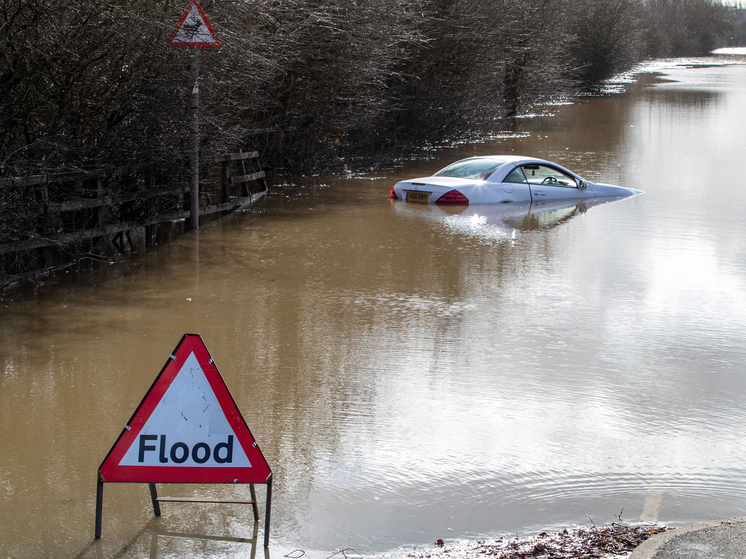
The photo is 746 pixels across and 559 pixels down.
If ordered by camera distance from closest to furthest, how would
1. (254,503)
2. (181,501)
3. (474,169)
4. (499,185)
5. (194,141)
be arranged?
(254,503) < (181,501) < (194,141) < (499,185) < (474,169)

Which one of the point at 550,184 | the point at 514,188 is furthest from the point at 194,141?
the point at 550,184

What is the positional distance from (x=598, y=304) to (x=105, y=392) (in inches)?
213

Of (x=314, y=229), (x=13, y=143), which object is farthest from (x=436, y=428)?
(x=314, y=229)

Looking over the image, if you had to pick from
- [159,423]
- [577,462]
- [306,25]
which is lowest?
[577,462]

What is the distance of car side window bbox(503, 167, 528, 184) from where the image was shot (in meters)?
16.9

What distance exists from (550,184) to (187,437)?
45.9 ft

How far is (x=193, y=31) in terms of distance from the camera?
1108 cm

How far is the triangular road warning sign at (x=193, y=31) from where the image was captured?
10984 millimetres

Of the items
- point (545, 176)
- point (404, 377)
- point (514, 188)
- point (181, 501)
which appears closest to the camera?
point (181, 501)

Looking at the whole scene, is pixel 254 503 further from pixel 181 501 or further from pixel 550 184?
pixel 550 184

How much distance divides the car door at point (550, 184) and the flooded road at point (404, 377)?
277 centimetres

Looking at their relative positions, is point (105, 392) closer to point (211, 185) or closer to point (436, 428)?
point (436, 428)

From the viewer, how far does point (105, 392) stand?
661cm

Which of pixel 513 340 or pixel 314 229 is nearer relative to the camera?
pixel 513 340
